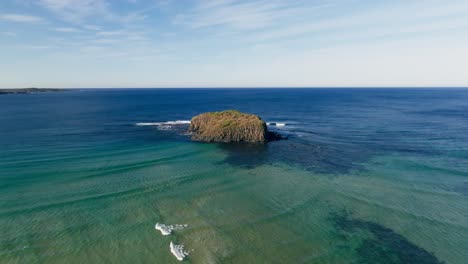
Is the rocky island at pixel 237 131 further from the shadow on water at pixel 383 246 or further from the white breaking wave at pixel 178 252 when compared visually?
the white breaking wave at pixel 178 252

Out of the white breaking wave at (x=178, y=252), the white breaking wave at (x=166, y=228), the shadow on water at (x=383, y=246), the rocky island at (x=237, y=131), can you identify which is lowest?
the shadow on water at (x=383, y=246)

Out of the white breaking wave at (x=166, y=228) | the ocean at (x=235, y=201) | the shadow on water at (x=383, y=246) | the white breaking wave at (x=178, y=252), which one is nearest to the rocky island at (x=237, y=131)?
the ocean at (x=235, y=201)

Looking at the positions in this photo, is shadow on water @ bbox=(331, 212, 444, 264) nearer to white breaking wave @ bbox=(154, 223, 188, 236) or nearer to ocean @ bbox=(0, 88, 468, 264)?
ocean @ bbox=(0, 88, 468, 264)

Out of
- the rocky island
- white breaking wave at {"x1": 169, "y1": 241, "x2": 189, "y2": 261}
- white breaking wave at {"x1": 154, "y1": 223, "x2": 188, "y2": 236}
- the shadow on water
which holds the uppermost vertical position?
the rocky island

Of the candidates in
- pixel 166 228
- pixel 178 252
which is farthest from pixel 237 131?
pixel 178 252

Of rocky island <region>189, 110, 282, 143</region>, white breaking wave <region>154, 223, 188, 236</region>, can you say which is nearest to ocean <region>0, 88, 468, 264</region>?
white breaking wave <region>154, 223, 188, 236</region>

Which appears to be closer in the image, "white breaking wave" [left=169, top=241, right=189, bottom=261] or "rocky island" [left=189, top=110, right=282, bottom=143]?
"white breaking wave" [left=169, top=241, right=189, bottom=261]
